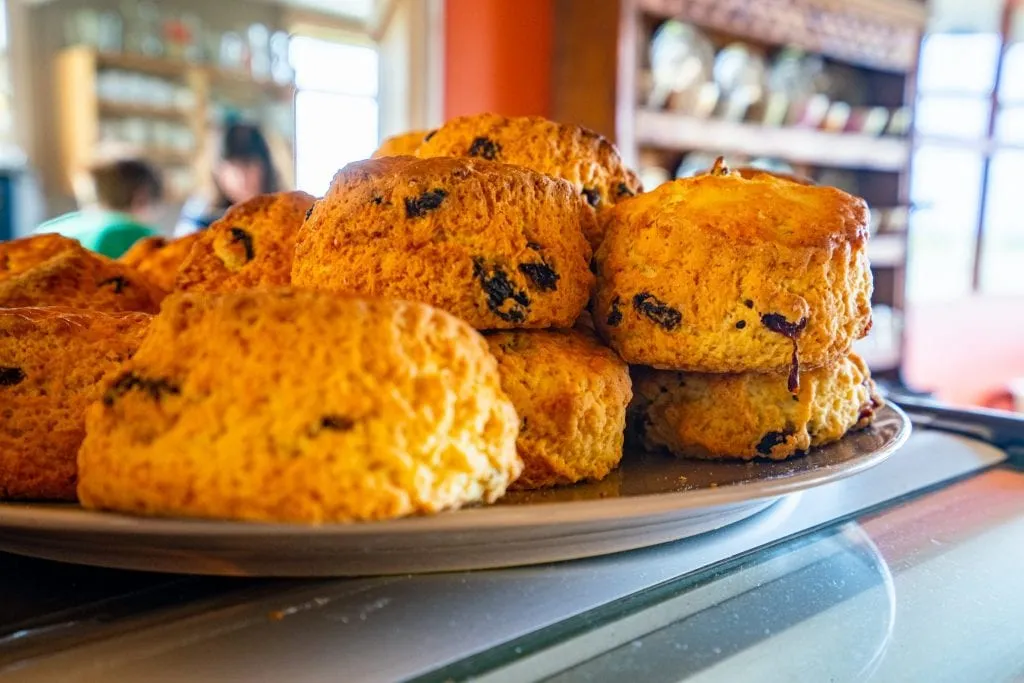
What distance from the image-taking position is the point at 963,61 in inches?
189

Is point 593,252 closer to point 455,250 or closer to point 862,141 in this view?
point 455,250

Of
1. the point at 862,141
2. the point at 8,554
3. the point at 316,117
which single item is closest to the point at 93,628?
the point at 8,554

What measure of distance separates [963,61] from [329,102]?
4034 mm

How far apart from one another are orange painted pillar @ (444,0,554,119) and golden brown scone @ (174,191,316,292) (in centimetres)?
188

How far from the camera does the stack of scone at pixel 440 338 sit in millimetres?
545

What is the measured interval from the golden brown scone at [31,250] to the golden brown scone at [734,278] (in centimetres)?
63

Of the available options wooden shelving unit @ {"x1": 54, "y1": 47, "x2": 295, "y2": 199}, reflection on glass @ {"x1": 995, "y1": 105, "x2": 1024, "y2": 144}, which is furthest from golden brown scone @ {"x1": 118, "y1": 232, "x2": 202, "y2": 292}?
reflection on glass @ {"x1": 995, "y1": 105, "x2": 1024, "y2": 144}

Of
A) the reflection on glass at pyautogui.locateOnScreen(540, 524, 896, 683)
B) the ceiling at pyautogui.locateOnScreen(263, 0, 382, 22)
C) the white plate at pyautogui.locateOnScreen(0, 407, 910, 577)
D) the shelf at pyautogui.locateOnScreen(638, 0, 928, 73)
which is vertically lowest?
the reflection on glass at pyautogui.locateOnScreen(540, 524, 896, 683)

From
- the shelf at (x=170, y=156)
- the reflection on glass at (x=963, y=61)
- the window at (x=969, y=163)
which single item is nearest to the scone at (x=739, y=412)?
the window at (x=969, y=163)

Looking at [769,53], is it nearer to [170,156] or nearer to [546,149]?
[546,149]

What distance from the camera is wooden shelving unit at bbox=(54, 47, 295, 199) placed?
4.66 meters

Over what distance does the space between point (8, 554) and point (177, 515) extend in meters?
0.26

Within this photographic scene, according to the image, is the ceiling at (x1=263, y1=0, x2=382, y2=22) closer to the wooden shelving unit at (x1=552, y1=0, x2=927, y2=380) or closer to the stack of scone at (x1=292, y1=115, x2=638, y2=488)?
the wooden shelving unit at (x1=552, y1=0, x2=927, y2=380)

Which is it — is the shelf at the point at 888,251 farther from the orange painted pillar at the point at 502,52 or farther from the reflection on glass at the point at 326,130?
the reflection on glass at the point at 326,130
